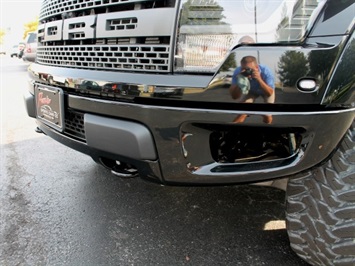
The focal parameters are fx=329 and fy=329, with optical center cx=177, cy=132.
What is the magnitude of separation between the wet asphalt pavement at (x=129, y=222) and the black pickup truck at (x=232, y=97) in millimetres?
514

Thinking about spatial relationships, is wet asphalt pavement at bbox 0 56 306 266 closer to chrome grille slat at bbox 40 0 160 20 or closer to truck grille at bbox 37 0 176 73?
truck grille at bbox 37 0 176 73

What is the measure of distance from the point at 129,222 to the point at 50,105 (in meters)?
0.98

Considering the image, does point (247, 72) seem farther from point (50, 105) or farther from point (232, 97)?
point (50, 105)

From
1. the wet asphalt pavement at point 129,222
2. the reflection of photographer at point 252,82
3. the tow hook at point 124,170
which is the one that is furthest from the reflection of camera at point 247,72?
the wet asphalt pavement at point 129,222

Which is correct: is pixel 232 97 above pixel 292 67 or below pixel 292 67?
below

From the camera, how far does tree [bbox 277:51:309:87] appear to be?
127 cm

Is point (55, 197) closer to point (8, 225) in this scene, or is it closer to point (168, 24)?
point (8, 225)

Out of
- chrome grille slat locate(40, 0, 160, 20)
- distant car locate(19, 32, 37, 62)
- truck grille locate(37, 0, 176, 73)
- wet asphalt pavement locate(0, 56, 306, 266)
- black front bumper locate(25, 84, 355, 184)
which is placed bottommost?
wet asphalt pavement locate(0, 56, 306, 266)

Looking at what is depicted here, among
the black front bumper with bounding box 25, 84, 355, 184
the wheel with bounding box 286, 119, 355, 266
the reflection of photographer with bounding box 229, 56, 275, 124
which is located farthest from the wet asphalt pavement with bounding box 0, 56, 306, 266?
the reflection of photographer with bounding box 229, 56, 275, 124

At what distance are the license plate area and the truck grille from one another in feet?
→ 0.59

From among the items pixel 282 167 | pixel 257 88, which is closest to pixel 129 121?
pixel 257 88

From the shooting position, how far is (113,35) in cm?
162

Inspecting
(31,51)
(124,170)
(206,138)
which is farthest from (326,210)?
(31,51)

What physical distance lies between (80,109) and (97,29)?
424 mm
